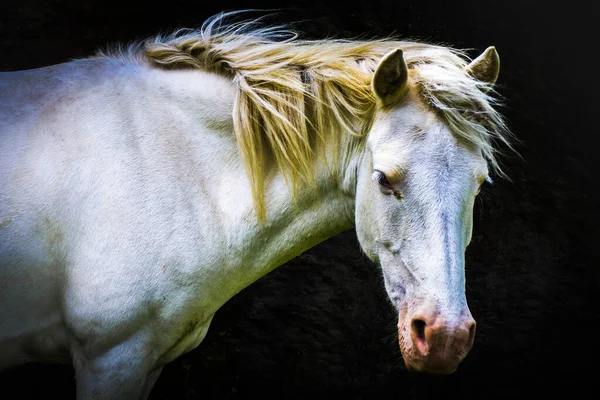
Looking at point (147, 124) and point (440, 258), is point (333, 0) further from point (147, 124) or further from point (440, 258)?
point (440, 258)

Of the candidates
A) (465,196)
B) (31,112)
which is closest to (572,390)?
(465,196)

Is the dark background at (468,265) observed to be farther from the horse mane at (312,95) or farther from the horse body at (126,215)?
the horse mane at (312,95)

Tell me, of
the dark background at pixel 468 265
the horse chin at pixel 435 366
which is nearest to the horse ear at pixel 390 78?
the horse chin at pixel 435 366

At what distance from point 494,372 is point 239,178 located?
8.06 feet

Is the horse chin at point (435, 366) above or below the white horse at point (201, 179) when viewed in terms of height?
below

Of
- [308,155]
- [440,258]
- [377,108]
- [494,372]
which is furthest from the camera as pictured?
[494,372]

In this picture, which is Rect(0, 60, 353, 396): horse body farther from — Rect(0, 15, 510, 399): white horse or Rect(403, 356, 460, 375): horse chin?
Rect(403, 356, 460, 375): horse chin

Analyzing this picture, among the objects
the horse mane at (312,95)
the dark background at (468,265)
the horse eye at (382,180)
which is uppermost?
the horse mane at (312,95)

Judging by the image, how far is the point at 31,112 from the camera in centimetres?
211

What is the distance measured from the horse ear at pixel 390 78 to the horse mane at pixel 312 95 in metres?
0.08

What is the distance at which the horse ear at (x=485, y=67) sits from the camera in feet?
6.61

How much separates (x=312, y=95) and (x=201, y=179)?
0.52 meters

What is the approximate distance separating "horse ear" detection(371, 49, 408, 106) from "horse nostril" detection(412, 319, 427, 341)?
29.0 inches

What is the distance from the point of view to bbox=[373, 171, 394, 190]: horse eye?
6.09 feet
